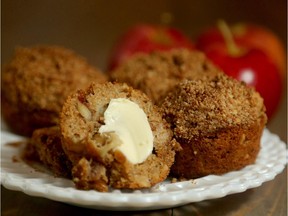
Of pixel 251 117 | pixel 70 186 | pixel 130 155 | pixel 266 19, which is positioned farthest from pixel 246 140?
pixel 266 19

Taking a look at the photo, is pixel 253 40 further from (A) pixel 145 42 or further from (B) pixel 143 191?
(B) pixel 143 191

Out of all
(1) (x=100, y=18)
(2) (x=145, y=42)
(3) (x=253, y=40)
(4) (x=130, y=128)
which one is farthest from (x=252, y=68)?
(1) (x=100, y=18)

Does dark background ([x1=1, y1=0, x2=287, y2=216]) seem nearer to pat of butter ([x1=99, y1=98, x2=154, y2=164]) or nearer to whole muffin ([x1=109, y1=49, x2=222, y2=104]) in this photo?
whole muffin ([x1=109, y1=49, x2=222, y2=104])

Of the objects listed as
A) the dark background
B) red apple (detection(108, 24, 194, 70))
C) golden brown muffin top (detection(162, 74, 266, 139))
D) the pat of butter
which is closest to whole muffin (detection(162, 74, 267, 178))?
golden brown muffin top (detection(162, 74, 266, 139))

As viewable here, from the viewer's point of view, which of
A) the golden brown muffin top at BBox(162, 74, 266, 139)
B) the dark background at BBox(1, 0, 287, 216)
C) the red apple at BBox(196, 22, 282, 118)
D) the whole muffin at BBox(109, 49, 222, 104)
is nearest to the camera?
the golden brown muffin top at BBox(162, 74, 266, 139)

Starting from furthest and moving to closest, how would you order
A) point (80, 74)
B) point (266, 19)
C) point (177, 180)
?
point (266, 19)
point (80, 74)
point (177, 180)

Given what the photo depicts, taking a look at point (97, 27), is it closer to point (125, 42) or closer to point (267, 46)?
point (125, 42)
